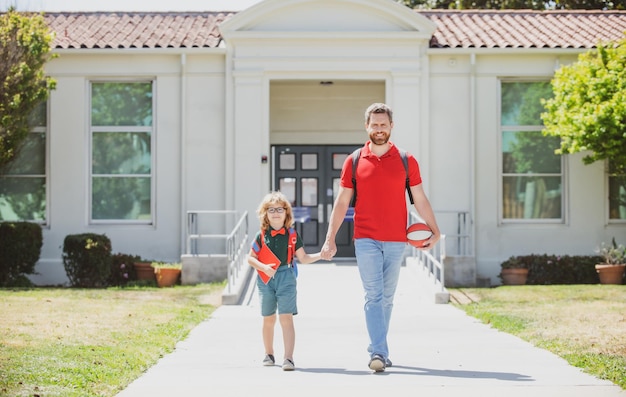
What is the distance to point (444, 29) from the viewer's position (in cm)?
1903

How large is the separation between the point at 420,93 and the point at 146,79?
4.99 m

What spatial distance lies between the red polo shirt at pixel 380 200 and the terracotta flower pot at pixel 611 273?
9.75m

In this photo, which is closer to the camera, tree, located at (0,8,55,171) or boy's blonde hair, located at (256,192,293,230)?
boy's blonde hair, located at (256,192,293,230)

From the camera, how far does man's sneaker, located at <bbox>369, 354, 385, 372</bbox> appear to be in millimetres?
7672

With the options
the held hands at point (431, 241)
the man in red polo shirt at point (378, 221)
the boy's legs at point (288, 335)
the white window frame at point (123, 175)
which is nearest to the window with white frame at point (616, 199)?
the white window frame at point (123, 175)

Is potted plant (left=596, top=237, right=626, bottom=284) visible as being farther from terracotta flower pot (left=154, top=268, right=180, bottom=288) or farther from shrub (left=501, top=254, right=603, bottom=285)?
terracotta flower pot (left=154, top=268, right=180, bottom=288)

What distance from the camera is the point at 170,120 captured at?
18125 mm

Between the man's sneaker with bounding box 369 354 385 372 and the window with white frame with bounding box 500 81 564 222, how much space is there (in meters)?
11.0

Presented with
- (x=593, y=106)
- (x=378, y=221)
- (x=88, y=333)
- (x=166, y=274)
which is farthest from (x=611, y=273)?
(x=378, y=221)

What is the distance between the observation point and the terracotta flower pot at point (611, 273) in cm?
1664

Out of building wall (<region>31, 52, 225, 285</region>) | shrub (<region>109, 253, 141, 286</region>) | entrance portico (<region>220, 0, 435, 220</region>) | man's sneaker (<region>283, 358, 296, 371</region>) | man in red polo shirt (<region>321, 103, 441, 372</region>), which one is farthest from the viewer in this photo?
building wall (<region>31, 52, 225, 285</region>)

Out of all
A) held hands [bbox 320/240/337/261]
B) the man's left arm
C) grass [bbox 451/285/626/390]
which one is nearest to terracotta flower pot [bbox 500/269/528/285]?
grass [bbox 451/285/626/390]

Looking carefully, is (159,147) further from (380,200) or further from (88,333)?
(380,200)

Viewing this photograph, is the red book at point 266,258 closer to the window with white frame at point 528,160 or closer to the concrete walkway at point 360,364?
the concrete walkway at point 360,364
